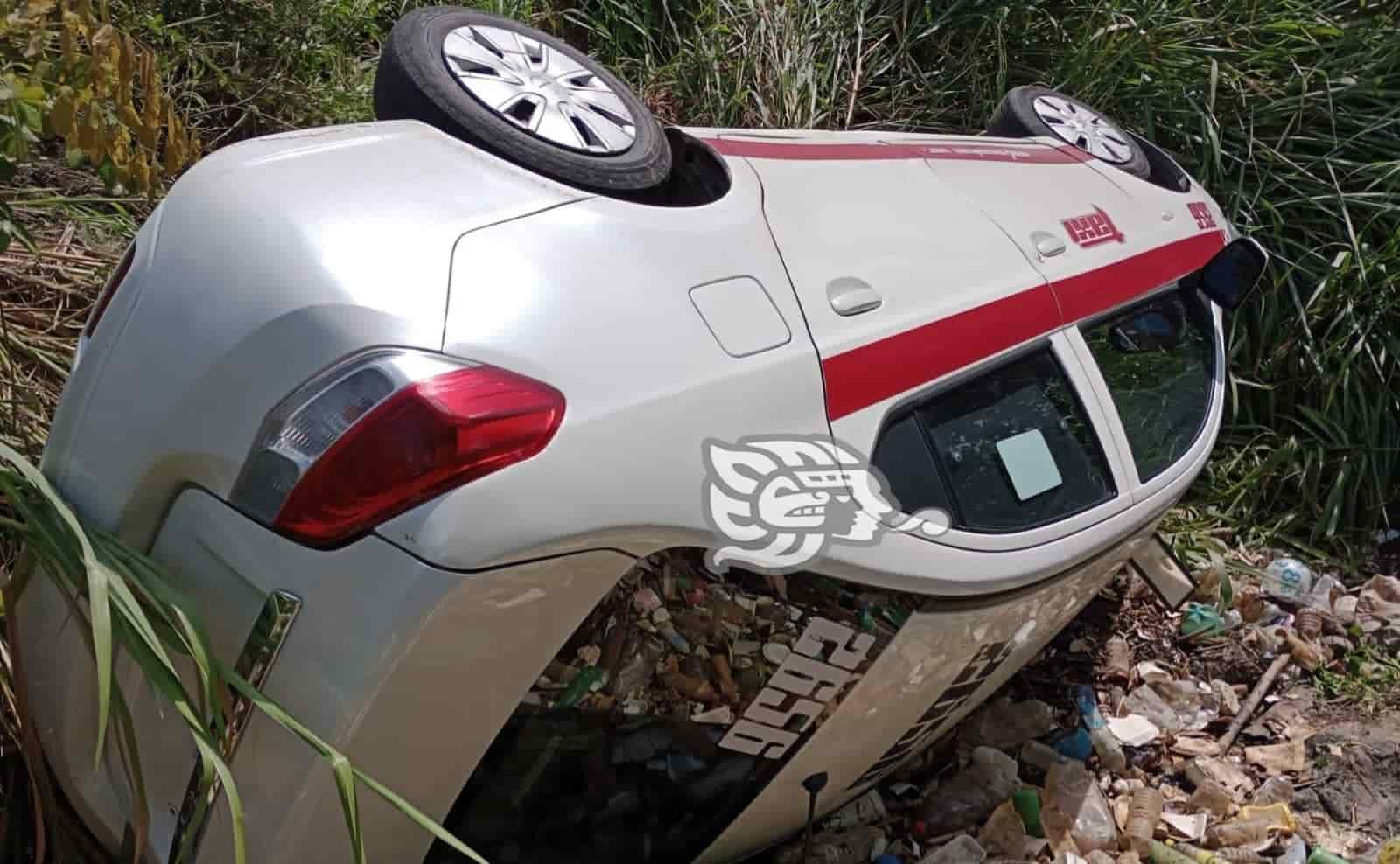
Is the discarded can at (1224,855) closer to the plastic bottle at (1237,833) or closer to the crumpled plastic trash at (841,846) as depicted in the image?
the plastic bottle at (1237,833)

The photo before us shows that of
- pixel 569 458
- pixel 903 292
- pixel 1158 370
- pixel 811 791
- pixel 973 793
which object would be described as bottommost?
pixel 973 793

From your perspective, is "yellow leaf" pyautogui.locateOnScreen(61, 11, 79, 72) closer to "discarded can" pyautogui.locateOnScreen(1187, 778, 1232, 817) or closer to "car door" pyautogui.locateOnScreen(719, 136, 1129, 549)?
"car door" pyautogui.locateOnScreen(719, 136, 1129, 549)

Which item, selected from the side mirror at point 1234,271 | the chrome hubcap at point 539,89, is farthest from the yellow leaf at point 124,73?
the side mirror at point 1234,271

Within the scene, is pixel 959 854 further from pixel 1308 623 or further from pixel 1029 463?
pixel 1308 623

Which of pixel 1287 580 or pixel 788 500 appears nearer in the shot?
pixel 788 500

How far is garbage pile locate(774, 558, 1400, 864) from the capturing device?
3.02m

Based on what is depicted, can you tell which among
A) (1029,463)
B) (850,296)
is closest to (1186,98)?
(1029,463)

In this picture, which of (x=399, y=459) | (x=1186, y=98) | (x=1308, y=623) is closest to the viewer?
(x=399, y=459)

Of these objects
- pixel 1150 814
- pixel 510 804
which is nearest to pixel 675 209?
pixel 510 804

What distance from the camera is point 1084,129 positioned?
3561 mm

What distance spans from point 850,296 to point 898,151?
74 centimetres

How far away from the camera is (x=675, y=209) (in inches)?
84.3

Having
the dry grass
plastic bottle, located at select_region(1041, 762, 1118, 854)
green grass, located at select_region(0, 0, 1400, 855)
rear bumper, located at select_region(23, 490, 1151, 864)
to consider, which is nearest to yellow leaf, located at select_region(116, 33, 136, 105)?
the dry grass

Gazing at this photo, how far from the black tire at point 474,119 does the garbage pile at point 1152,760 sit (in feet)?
4.50
